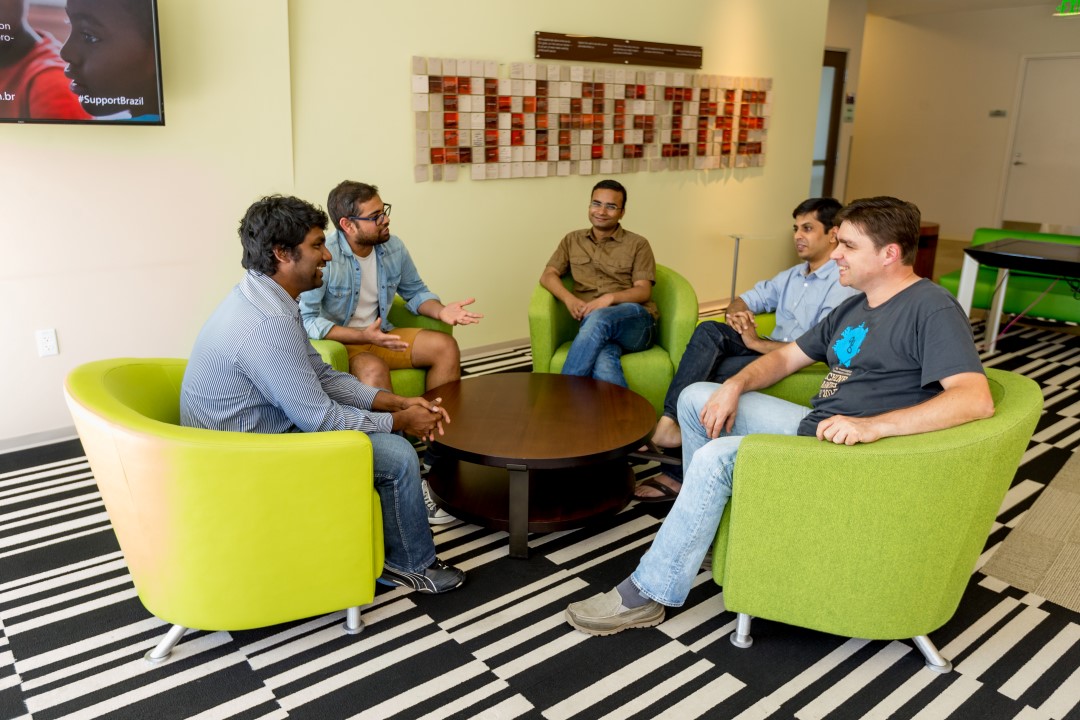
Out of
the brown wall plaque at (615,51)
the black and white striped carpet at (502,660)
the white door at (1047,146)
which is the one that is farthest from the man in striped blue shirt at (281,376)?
the white door at (1047,146)

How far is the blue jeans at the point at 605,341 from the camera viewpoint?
4051 mm

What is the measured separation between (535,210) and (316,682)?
3967 millimetres

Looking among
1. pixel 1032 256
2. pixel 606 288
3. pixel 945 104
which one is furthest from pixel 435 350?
pixel 945 104

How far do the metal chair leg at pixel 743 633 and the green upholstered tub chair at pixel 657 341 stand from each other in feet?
5.16

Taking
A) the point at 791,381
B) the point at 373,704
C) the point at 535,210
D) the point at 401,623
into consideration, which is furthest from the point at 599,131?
the point at 373,704

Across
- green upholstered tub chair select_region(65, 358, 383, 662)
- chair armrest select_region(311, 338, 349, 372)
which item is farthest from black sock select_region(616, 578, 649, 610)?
chair armrest select_region(311, 338, 349, 372)

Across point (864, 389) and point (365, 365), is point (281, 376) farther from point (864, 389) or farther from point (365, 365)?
point (864, 389)

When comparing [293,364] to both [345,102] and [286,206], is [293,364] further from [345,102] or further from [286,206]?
[345,102]

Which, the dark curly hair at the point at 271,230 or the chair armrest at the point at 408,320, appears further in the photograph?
the chair armrest at the point at 408,320

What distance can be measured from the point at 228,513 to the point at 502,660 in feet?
2.98

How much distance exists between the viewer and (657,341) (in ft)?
14.7

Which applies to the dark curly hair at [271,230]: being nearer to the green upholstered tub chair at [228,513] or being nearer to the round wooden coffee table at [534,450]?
the green upholstered tub chair at [228,513]

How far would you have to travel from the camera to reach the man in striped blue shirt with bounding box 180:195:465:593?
2.49m

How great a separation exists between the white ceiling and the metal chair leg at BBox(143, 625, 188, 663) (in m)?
10.4
